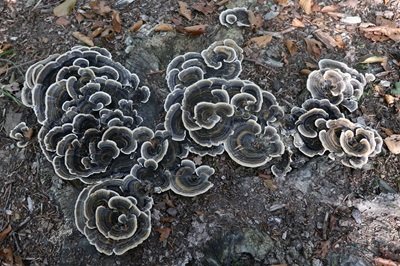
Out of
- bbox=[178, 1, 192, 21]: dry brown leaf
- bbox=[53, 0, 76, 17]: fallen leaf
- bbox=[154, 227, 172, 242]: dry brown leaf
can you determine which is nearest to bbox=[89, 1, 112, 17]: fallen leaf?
bbox=[53, 0, 76, 17]: fallen leaf

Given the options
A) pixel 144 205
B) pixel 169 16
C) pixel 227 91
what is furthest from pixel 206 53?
pixel 144 205

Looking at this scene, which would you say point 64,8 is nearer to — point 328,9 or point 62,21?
point 62,21

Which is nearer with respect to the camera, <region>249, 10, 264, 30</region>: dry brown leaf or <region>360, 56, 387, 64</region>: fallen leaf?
<region>360, 56, 387, 64</region>: fallen leaf

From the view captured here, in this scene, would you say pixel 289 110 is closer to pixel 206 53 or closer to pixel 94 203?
pixel 206 53

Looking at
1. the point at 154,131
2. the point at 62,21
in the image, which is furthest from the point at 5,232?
the point at 62,21

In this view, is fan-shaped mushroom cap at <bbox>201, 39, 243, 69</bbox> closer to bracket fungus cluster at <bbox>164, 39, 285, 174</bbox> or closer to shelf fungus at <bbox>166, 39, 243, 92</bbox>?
shelf fungus at <bbox>166, 39, 243, 92</bbox>
